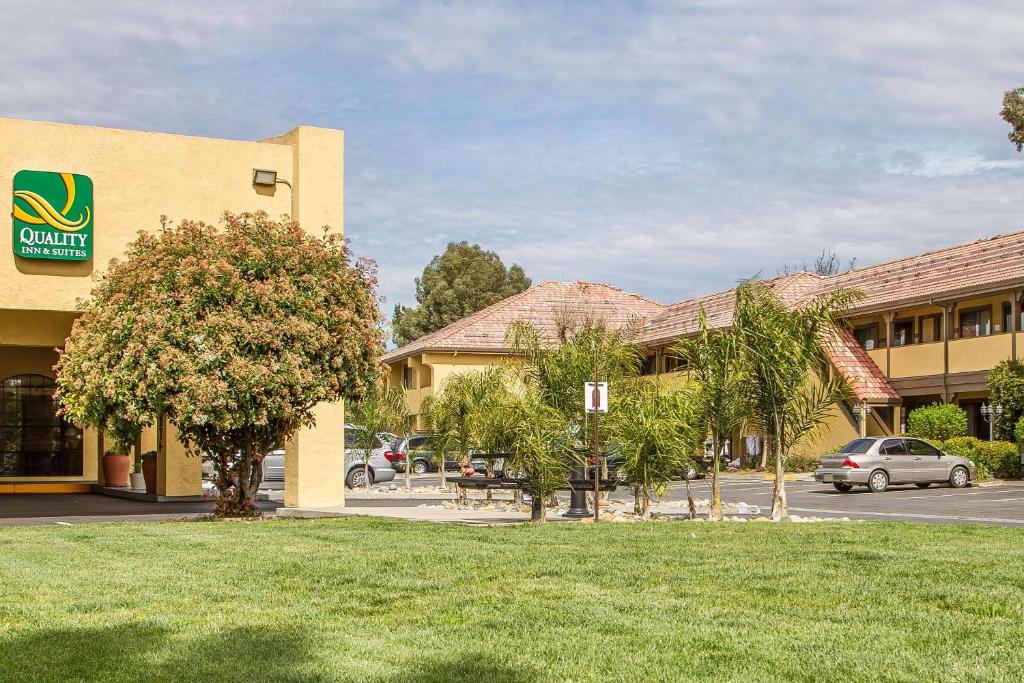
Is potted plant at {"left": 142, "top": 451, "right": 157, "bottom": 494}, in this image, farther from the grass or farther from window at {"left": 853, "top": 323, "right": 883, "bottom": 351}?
window at {"left": 853, "top": 323, "right": 883, "bottom": 351}

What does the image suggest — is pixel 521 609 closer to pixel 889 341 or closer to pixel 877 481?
pixel 877 481

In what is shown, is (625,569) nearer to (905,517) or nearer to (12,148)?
(905,517)

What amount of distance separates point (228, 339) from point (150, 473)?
1228 cm

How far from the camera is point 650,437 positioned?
1838 centimetres

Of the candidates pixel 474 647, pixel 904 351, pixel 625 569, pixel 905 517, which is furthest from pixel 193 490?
pixel 904 351

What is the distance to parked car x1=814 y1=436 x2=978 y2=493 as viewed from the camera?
31859 millimetres

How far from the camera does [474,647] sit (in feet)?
24.0

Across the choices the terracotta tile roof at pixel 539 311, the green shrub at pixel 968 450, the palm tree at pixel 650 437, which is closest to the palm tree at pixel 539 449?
the palm tree at pixel 650 437

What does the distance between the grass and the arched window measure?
20.5 metres

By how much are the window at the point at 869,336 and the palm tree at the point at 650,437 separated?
2718 cm

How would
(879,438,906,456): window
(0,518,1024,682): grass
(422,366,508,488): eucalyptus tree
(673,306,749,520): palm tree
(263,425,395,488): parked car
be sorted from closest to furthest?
(0,518,1024,682): grass < (673,306,749,520): palm tree < (422,366,508,488): eucalyptus tree < (879,438,906,456): window < (263,425,395,488): parked car

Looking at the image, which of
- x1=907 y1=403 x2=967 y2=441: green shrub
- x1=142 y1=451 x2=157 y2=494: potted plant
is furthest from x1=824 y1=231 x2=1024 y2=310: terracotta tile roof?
x1=142 y1=451 x2=157 y2=494: potted plant

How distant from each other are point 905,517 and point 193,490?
49.7ft

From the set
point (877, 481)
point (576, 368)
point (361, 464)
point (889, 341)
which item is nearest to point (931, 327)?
point (889, 341)
